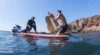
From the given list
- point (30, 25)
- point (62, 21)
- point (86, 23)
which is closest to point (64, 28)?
point (62, 21)

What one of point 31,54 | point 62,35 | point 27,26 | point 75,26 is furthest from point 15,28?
point 75,26

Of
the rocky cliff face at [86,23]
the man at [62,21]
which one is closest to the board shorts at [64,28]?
the man at [62,21]

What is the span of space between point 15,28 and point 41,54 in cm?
1975

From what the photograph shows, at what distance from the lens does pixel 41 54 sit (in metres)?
9.54

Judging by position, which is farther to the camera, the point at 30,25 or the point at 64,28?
the point at 30,25

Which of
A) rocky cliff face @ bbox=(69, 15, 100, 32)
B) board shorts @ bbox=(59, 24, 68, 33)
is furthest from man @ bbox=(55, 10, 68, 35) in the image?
rocky cliff face @ bbox=(69, 15, 100, 32)

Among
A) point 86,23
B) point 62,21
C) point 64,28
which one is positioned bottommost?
point 64,28

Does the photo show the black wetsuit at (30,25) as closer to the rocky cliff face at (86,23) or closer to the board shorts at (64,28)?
the board shorts at (64,28)

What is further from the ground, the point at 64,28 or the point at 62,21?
the point at 62,21

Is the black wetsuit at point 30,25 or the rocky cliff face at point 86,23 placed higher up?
the rocky cliff face at point 86,23

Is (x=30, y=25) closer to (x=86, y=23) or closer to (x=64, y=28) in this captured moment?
(x=64, y=28)

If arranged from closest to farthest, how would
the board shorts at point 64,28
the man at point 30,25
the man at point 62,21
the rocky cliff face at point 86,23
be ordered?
the man at point 62,21
the board shorts at point 64,28
the man at point 30,25
the rocky cliff face at point 86,23

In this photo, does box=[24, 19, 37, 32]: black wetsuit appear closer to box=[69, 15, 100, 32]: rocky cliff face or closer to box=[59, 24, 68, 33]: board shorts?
box=[59, 24, 68, 33]: board shorts

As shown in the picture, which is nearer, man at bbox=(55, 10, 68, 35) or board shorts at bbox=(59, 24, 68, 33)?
man at bbox=(55, 10, 68, 35)
